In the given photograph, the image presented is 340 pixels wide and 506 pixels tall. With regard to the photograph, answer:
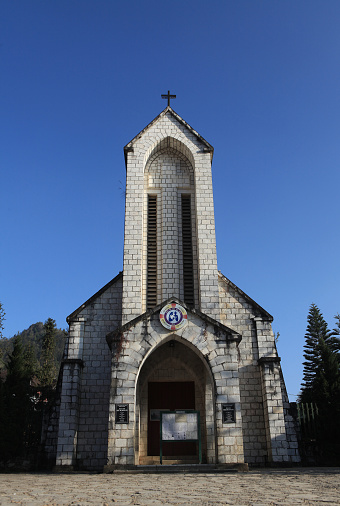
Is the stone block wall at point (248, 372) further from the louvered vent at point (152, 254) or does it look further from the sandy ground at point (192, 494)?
the sandy ground at point (192, 494)

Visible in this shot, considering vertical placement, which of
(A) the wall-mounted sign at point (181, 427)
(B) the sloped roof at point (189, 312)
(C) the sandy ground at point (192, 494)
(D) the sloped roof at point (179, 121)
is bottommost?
(C) the sandy ground at point (192, 494)

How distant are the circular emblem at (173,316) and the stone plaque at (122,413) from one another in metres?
2.72

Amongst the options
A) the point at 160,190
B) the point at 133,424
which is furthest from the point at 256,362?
the point at 160,190

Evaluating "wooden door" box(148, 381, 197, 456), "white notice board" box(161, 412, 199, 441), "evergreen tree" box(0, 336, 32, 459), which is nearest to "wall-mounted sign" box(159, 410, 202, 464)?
"white notice board" box(161, 412, 199, 441)

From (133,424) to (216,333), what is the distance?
3.73m

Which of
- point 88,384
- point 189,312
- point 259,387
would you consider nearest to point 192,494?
point 189,312

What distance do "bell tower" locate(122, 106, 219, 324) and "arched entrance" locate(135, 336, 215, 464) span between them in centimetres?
191

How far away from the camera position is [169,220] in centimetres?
1791

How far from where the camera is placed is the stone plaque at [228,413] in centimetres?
1294

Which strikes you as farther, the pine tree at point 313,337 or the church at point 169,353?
the pine tree at point 313,337

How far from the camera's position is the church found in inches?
526

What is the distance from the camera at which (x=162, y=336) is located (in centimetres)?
1390

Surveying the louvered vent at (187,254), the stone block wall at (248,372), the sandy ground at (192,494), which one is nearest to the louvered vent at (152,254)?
the louvered vent at (187,254)

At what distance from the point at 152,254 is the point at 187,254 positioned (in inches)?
55.3
